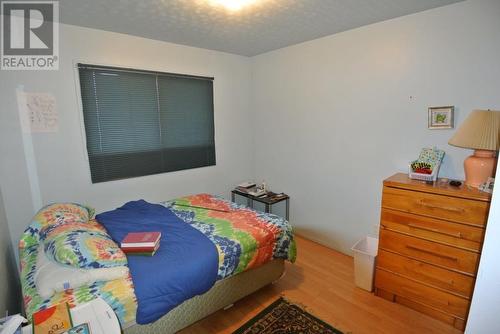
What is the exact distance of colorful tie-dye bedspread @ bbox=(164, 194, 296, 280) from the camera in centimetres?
193

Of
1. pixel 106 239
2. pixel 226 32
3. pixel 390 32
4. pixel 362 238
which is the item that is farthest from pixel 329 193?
pixel 106 239

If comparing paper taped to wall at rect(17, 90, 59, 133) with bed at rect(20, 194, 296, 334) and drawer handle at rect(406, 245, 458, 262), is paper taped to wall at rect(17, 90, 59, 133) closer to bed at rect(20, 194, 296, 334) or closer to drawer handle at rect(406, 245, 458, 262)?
bed at rect(20, 194, 296, 334)

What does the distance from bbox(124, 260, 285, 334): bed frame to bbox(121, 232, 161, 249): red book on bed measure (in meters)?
0.46

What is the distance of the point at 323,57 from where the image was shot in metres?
2.88

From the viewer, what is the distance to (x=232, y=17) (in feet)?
7.45

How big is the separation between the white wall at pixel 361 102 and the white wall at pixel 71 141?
972 millimetres

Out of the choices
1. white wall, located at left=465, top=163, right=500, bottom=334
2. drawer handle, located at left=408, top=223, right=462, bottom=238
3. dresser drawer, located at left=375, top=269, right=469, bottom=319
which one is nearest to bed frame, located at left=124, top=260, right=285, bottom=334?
dresser drawer, located at left=375, top=269, right=469, bottom=319

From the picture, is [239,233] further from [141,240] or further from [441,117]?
[441,117]

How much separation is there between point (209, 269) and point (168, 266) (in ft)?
0.91

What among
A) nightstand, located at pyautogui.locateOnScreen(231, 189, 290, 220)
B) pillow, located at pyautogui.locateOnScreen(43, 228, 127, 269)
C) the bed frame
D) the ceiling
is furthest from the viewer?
nightstand, located at pyautogui.locateOnScreen(231, 189, 290, 220)

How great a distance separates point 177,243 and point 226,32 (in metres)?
2.13

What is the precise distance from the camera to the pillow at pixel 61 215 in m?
1.93

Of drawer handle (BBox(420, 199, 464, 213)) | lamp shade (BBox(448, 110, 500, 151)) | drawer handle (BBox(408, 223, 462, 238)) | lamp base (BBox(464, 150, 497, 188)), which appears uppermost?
lamp shade (BBox(448, 110, 500, 151))

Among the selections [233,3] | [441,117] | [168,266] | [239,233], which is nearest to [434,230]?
[441,117]
